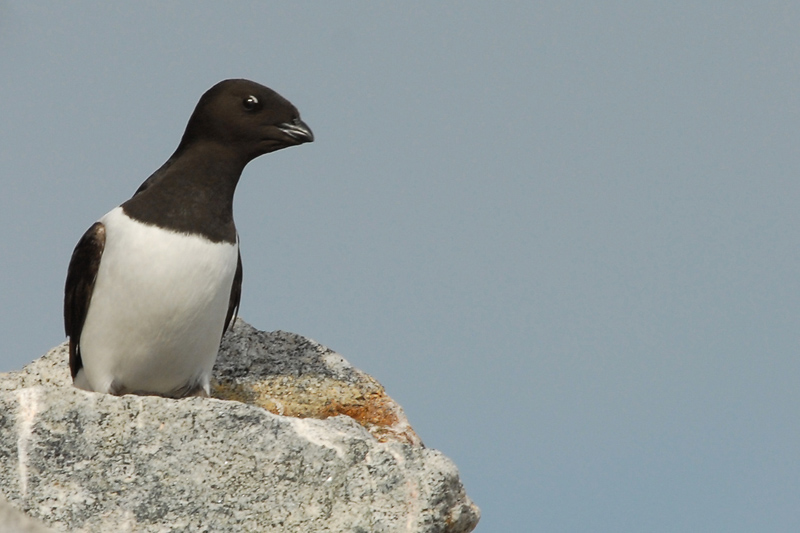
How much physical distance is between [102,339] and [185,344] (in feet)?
1.72

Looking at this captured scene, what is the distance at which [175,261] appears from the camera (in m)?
6.38

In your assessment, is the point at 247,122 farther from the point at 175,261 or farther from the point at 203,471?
the point at 203,471

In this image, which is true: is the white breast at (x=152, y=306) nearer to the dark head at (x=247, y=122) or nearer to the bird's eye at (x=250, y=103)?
the dark head at (x=247, y=122)

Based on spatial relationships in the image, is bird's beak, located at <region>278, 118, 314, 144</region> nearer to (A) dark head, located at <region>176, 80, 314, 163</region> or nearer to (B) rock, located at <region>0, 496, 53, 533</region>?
(A) dark head, located at <region>176, 80, 314, 163</region>

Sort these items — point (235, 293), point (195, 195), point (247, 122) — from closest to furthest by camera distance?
point (195, 195), point (247, 122), point (235, 293)

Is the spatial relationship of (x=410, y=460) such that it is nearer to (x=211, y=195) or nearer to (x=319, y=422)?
(x=319, y=422)

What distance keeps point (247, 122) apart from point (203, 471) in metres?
2.69

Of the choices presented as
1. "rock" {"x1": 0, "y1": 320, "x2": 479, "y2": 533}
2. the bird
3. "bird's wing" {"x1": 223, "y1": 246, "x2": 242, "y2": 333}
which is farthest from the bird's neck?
"rock" {"x1": 0, "y1": 320, "x2": 479, "y2": 533}

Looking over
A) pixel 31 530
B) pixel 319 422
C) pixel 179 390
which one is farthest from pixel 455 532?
pixel 179 390

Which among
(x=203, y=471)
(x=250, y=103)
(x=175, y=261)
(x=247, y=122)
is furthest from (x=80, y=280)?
(x=203, y=471)

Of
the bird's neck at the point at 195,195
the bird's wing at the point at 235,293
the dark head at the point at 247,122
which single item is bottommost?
the bird's wing at the point at 235,293

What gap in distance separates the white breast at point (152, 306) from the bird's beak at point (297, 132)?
833 millimetres

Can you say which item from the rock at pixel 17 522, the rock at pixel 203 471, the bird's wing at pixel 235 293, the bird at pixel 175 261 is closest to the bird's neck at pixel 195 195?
the bird at pixel 175 261

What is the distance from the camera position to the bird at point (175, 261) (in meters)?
6.43
